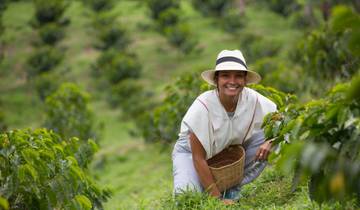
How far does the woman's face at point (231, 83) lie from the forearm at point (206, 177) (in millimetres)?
493

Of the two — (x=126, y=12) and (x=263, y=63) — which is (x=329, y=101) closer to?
(x=263, y=63)

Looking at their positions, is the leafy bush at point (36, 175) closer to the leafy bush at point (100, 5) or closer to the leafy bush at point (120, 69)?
the leafy bush at point (120, 69)

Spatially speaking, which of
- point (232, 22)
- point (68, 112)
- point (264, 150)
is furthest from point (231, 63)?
point (232, 22)

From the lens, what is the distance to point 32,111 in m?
17.9

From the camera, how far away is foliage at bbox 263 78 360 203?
6.88 ft

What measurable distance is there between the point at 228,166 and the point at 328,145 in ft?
4.97

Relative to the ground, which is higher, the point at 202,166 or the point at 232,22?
the point at 232,22

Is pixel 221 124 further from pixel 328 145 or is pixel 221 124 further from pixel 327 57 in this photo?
pixel 327 57

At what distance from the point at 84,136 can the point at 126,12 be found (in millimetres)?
14601

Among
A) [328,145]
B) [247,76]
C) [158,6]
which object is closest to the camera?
[328,145]

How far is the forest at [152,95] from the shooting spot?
257 centimetres

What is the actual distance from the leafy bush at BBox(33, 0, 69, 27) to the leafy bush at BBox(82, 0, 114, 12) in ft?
4.95

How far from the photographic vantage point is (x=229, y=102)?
3.95m

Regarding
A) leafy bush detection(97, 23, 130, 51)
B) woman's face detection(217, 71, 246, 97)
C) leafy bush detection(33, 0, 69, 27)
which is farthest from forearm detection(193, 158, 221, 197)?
leafy bush detection(33, 0, 69, 27)
